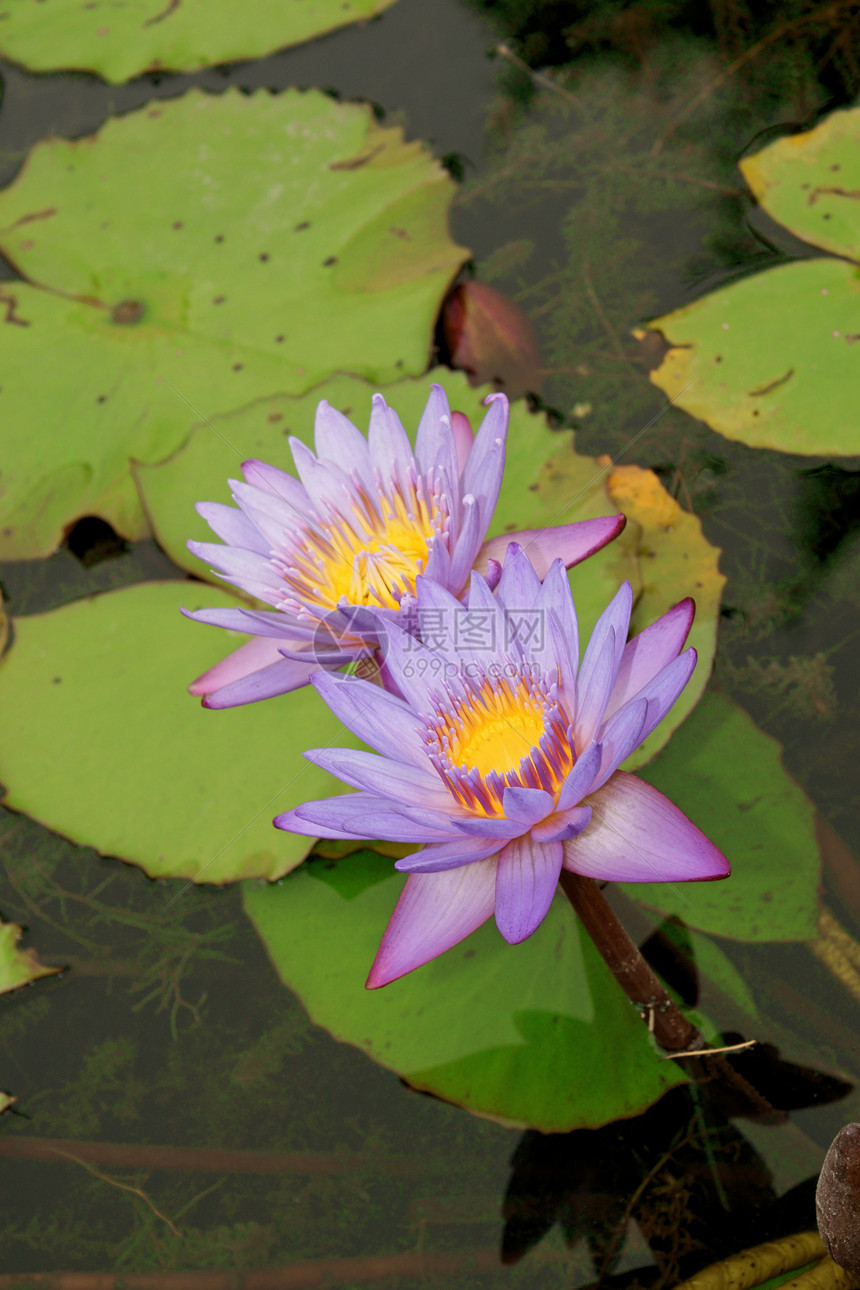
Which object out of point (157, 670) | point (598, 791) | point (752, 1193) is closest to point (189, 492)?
point (157, 670)

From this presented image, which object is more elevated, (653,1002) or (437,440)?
(437,440)

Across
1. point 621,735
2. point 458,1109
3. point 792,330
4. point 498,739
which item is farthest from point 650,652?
point 792,330

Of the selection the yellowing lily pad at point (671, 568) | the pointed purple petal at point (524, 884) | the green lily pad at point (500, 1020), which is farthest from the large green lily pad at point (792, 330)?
the pointed purple petal at point (524, 884)

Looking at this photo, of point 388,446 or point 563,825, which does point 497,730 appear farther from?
point 388,446

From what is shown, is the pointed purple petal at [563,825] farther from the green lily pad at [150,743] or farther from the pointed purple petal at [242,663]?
the green lily pad at [150,743]

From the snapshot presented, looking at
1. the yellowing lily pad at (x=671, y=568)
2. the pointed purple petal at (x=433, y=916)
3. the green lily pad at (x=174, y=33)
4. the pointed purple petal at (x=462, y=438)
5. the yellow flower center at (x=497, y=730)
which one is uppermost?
the green lily pad at (x=174, y=33)

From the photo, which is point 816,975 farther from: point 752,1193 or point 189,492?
point 189,492

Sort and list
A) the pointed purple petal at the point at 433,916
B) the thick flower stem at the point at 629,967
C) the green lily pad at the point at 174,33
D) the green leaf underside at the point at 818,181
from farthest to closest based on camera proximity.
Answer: the green lily pad at the point at 174,33 → the green leaf underside at the point at 818,181 → the thick flower stem at the point at 629,967 → the pointed purple petal at the point at 433,916
